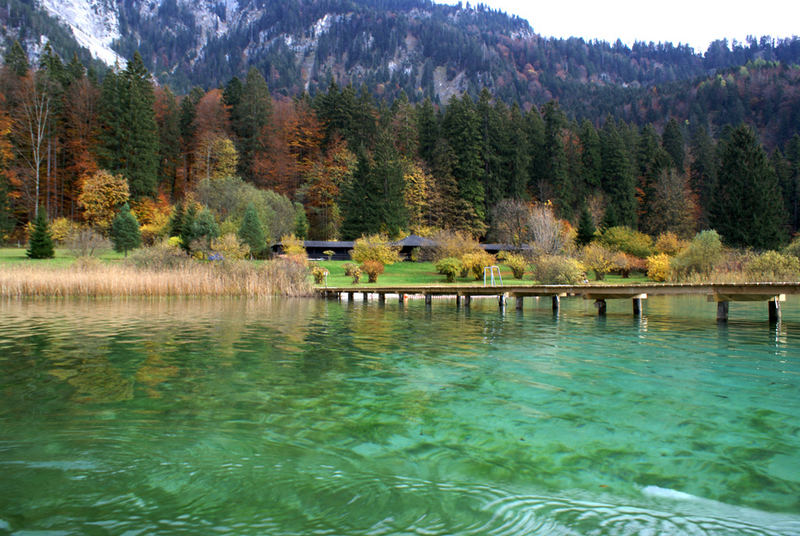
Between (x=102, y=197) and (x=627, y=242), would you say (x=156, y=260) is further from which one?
(x=627, y=242)

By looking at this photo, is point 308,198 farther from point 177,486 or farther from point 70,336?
point 177,486

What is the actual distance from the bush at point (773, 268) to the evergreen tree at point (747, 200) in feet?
64.5

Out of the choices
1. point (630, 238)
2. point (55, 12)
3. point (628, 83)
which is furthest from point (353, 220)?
point (55, 12)

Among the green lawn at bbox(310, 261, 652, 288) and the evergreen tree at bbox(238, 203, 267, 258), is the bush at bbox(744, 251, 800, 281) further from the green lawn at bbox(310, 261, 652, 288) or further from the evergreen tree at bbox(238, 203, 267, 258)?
the evergreen tree at bbox(238, 203, 267, 258)

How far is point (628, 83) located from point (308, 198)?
14495 centimetres

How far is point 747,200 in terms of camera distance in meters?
51.2

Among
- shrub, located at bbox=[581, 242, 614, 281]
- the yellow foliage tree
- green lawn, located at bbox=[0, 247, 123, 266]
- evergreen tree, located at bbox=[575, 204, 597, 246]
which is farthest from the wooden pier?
the yellow foliage tree

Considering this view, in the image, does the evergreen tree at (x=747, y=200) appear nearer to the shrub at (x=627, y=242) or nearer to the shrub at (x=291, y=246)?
the shrub at (x=627, y=242)

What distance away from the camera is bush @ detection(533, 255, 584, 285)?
35.4 meters

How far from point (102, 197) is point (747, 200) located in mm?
61016

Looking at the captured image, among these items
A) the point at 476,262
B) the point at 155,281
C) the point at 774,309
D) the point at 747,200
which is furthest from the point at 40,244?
the point at 747,200

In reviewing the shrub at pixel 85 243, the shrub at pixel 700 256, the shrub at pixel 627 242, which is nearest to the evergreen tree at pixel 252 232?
the shrub at pixel 85 243

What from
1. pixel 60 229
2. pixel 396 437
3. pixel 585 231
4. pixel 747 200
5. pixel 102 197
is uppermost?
pixel 102 197

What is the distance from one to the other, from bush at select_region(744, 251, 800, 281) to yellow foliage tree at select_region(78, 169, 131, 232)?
53395 mm
